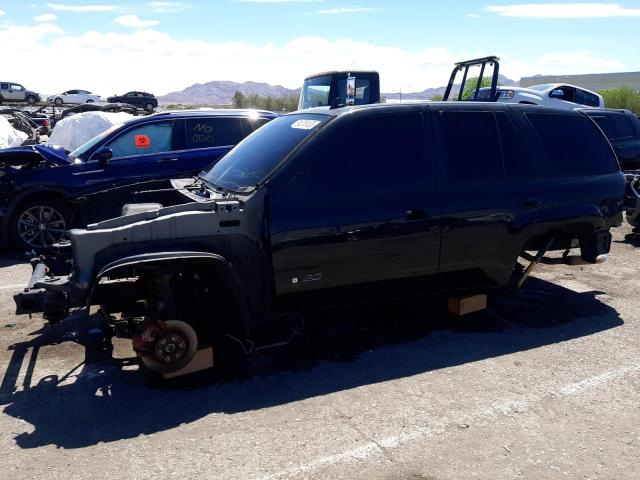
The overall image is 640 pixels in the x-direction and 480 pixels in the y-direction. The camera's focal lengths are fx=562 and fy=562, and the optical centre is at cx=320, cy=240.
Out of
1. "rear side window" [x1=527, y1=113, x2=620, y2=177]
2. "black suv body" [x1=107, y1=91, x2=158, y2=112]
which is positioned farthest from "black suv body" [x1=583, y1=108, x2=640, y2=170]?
"black suv body" [x1=107, y1=91, x2=158, y2=112]

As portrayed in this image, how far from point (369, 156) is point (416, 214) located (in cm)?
59

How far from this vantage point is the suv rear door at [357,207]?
412cm

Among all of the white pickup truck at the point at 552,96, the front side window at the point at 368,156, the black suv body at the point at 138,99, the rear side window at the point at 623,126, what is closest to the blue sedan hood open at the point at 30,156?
the front side window at the point at 368,156

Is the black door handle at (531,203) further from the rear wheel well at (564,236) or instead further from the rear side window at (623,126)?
the rear side window at (623,126)

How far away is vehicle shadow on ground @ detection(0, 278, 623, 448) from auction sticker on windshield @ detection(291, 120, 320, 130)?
1.77m

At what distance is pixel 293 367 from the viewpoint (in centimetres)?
428

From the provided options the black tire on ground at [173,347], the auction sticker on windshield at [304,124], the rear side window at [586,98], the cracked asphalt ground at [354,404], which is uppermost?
the rear side window at [586,98]

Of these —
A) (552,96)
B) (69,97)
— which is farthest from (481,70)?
(69,97)

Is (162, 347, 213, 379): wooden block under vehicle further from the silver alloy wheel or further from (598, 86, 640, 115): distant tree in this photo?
(598, 86, 640, 115): distant tree

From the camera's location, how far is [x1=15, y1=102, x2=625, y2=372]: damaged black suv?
390 centimetres

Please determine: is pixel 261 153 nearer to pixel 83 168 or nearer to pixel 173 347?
pixel 173 347

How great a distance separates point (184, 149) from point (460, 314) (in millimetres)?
4779

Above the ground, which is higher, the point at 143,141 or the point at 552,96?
the point at 552,96

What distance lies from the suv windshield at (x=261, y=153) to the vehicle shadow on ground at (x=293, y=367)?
1.42 m
